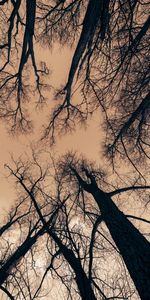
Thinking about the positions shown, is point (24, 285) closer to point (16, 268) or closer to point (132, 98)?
point (16, 268)

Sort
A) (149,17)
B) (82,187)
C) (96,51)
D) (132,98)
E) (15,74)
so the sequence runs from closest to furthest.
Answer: (149,17) < (96,51) < (132,98) < (15,74) < (82,187)

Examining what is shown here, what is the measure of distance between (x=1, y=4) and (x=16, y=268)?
6.21 metres

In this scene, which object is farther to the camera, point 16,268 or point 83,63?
point 16,268

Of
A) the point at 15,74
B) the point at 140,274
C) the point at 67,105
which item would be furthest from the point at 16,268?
the point at 15,74

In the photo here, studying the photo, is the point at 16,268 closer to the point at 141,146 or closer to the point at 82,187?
the point at 82,187

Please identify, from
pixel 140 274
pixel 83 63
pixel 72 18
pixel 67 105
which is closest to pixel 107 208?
pixel 140 274

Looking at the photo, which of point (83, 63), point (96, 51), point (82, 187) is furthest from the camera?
point (82, 187)

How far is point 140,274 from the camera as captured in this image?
4.97 metres

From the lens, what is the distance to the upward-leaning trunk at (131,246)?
16.0ft

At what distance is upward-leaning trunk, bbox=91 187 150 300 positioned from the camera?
4.87m

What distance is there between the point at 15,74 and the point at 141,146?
3.53m

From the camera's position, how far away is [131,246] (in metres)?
5.61

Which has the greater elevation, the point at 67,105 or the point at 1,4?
the point at 67,105

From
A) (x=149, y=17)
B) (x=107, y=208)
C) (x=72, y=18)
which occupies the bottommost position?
(x=107, y=208)
